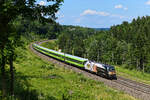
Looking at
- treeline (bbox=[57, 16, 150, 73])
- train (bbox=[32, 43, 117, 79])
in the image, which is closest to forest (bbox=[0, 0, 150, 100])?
treeline (bbox=[57, 16, 150, 73])

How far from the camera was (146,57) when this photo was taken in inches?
3056

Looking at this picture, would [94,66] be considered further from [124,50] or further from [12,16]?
[124,50]

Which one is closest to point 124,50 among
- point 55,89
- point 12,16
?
point 55,89

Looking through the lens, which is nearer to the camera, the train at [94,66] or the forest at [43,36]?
the forest at [43,36]

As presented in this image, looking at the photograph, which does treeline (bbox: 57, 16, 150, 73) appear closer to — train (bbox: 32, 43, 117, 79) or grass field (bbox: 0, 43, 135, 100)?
train (bbox: 32, 43, 117, 79)

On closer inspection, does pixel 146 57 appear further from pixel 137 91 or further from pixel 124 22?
pixel 124 22

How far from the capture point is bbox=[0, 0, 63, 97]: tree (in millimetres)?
6289

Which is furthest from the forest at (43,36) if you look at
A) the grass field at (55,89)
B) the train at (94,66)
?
the train at (94,66)

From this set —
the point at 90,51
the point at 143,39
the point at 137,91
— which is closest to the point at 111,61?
the point at 90,51

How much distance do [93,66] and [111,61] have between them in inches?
2719

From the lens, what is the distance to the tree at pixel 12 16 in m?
6.29

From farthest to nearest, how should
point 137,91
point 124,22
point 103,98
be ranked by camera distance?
1. point 124,22
2. point 137,91
3. point 103,98

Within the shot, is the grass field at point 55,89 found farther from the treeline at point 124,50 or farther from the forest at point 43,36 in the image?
the treeline at point 124,50

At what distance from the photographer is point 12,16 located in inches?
278
